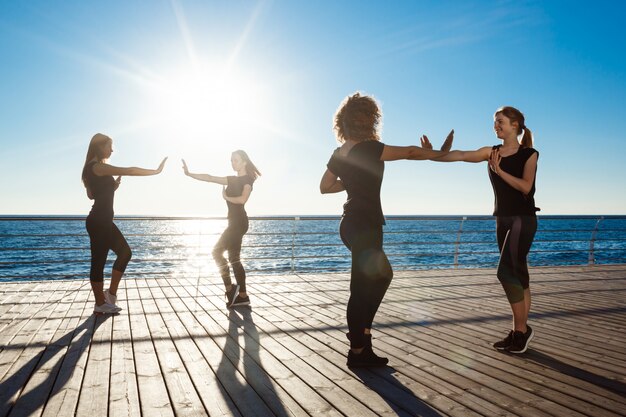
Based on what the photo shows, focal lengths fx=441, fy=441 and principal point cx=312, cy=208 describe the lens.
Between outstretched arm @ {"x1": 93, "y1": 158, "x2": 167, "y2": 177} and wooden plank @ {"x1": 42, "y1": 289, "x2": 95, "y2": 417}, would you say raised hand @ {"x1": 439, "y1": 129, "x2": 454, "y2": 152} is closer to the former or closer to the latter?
wooden plank @ {"x1": 42, "y1": 289, "x2": 95, "y2": 417}

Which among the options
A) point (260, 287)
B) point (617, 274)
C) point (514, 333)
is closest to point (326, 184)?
point (514, 333)

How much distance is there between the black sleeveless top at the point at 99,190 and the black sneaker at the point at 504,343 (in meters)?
3.64

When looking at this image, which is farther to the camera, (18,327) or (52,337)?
(18,327)

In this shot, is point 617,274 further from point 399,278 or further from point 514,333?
point 514,333

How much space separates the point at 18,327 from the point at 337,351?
2.79 meters

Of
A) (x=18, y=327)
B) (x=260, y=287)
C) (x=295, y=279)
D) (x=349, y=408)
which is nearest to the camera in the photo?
(x=349, y=408)

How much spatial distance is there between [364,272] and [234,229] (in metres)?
2.45

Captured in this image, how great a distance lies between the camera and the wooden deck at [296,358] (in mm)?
2201

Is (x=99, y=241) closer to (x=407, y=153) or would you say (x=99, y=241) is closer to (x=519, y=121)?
(x=407, y=153)

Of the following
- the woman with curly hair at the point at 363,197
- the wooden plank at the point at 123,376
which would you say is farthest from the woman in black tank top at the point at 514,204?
the wooden plank at the point at 123,376

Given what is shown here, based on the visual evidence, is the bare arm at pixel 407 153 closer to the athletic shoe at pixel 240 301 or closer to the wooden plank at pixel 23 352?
the wooden plank at pixel 23 352

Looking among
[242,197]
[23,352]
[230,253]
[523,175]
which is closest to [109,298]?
[230,253]

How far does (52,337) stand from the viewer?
3496 mm

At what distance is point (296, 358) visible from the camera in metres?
2.96
